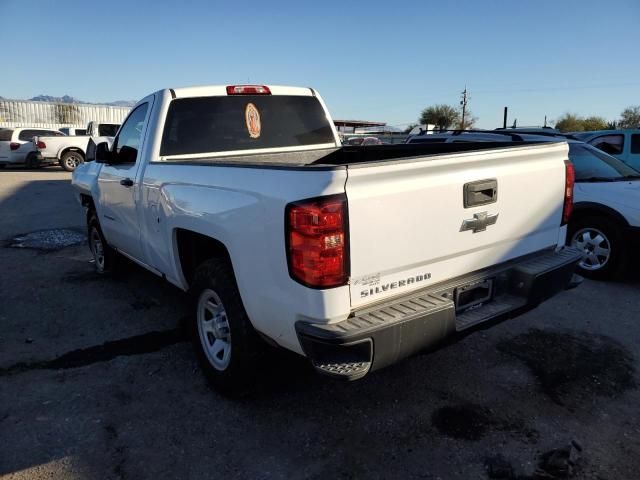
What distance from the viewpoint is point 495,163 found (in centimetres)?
282

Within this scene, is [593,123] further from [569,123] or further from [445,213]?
[445,213]

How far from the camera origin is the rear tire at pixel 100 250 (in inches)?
222

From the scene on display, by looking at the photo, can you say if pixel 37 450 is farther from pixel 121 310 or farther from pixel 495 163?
pixel 495 163

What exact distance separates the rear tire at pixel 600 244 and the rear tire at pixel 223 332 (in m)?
4.16

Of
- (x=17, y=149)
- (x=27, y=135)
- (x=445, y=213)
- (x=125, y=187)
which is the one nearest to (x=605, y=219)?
(x=445, y=213)

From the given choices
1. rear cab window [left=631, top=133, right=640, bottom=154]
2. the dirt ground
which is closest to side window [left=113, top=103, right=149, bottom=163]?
the dirt ground

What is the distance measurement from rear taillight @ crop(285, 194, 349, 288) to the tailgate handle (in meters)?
0.84

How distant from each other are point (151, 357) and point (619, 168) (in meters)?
5.94

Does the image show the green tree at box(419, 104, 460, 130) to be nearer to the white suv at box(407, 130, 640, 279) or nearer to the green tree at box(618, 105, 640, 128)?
the green tree at box(618, 105, 640, 128)

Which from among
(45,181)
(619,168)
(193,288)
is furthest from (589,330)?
(45,181)

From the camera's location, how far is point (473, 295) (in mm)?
2855

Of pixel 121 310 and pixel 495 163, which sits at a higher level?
pixel 495 163

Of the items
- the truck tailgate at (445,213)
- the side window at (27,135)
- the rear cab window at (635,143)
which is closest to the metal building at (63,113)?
the side window at (27,135)

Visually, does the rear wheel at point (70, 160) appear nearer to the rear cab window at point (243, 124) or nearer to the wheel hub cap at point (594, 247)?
the rear cab window at point (243, 124)
